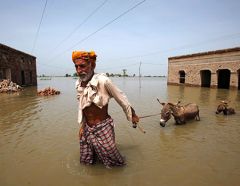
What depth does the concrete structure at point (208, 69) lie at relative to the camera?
19203 mm

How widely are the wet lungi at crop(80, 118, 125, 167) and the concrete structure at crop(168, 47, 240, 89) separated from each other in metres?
20.0

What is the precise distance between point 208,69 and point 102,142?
22.2 metres

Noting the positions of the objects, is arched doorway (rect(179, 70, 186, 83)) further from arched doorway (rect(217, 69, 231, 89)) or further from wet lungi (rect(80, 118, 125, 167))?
wet lungi (rect(80, 118, 125, 167))

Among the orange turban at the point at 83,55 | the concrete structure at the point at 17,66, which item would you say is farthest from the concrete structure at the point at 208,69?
the concrete structure at the point at 17,66

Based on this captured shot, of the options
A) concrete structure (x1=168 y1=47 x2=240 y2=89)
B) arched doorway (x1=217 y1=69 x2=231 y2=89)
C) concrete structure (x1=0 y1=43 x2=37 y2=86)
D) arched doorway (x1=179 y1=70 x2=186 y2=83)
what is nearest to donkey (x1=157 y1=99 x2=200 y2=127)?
concrete structure (x1=168 y1=47 x2=240 y2=89)

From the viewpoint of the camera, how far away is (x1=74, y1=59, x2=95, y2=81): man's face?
2943 mm

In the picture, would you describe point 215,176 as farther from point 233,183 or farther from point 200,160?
point 200,160

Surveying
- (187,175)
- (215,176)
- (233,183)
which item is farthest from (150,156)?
(233,183)

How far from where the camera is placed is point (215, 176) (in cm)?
323

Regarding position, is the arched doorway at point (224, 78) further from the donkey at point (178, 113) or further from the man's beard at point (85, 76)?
the man's beard at point (85, 76)

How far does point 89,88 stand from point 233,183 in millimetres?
2869

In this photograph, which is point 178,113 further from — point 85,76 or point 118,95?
point 85,76

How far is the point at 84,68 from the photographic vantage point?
9.77 ft

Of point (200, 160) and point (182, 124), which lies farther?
point (182, 124)
